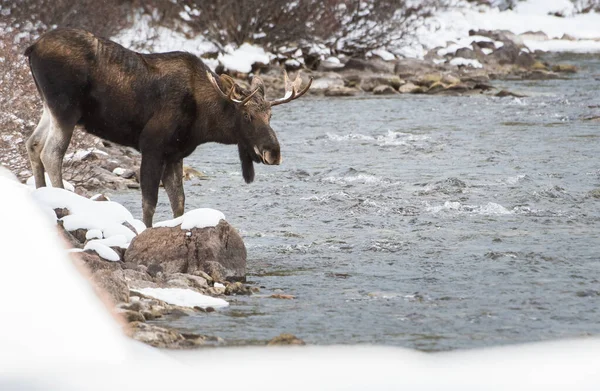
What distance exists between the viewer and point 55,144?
387 inches

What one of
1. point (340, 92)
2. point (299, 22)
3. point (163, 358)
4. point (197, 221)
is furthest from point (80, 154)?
point (299, 22)

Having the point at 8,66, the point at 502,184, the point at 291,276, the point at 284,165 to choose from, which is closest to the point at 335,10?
the point at 284,165

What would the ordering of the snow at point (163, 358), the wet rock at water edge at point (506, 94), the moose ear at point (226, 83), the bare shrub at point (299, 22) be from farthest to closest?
1. the bare shrub at point (299, 22)
2. the wet rock at water edge at point (506, 94)
3. the moose ear at point (226, 83)
4. the snow at point (163, 358)

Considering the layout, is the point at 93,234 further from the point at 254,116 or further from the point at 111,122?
the point at 254,116

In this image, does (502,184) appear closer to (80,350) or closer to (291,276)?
(291,276)

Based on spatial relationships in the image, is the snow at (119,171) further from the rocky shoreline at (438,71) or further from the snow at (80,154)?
the rocky shoreline at (438,71)

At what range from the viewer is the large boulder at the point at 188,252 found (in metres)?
9.00

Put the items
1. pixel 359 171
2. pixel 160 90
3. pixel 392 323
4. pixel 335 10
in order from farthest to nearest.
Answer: pixel 335 10 < pixel 359 171 < pixel 160 90 < pixel 392 323

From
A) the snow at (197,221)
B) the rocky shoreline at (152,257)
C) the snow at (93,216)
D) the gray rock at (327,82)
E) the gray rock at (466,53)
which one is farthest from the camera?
the gray rock at (466,53)

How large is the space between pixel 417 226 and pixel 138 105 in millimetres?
3010

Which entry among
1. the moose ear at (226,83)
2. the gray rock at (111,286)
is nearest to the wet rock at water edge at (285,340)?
the gray rock at (111,286)

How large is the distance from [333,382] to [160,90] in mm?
4472

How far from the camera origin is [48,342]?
18.4 ft

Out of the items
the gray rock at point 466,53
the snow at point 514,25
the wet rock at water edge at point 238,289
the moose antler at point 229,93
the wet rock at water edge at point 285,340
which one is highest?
the moose antler at point 229,93
